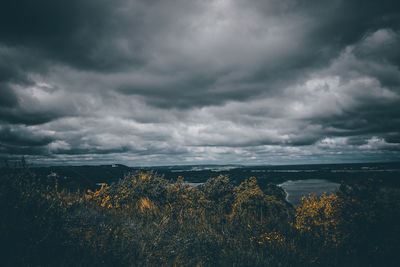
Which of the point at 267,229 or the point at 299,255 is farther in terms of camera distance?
the point at 267,229

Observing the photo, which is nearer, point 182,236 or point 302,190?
point 182,236

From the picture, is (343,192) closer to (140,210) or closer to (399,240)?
(399,240)

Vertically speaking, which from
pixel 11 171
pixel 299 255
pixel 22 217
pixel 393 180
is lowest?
pixel 299 255

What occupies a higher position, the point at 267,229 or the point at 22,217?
the point at 22,217

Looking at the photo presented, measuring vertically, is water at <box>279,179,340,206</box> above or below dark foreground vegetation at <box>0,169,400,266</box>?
below

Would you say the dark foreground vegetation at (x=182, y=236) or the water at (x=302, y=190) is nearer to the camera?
the dark foreground vegetation at (x=182, y=236)

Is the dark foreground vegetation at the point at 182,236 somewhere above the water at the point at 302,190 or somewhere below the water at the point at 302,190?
above

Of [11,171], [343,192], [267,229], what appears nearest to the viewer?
[11,171]

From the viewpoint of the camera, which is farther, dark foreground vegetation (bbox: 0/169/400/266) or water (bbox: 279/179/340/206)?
water (bbox: 279/179/340/206)

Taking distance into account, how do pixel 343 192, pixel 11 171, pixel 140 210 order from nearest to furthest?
pixel 11 171 → pixel 343 192 → pixel 140 210

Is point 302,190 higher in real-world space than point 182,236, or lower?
lower

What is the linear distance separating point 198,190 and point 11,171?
1057 centimetres

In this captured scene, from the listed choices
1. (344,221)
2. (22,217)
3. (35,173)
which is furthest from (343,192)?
(35,173)

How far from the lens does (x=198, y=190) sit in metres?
14.8
